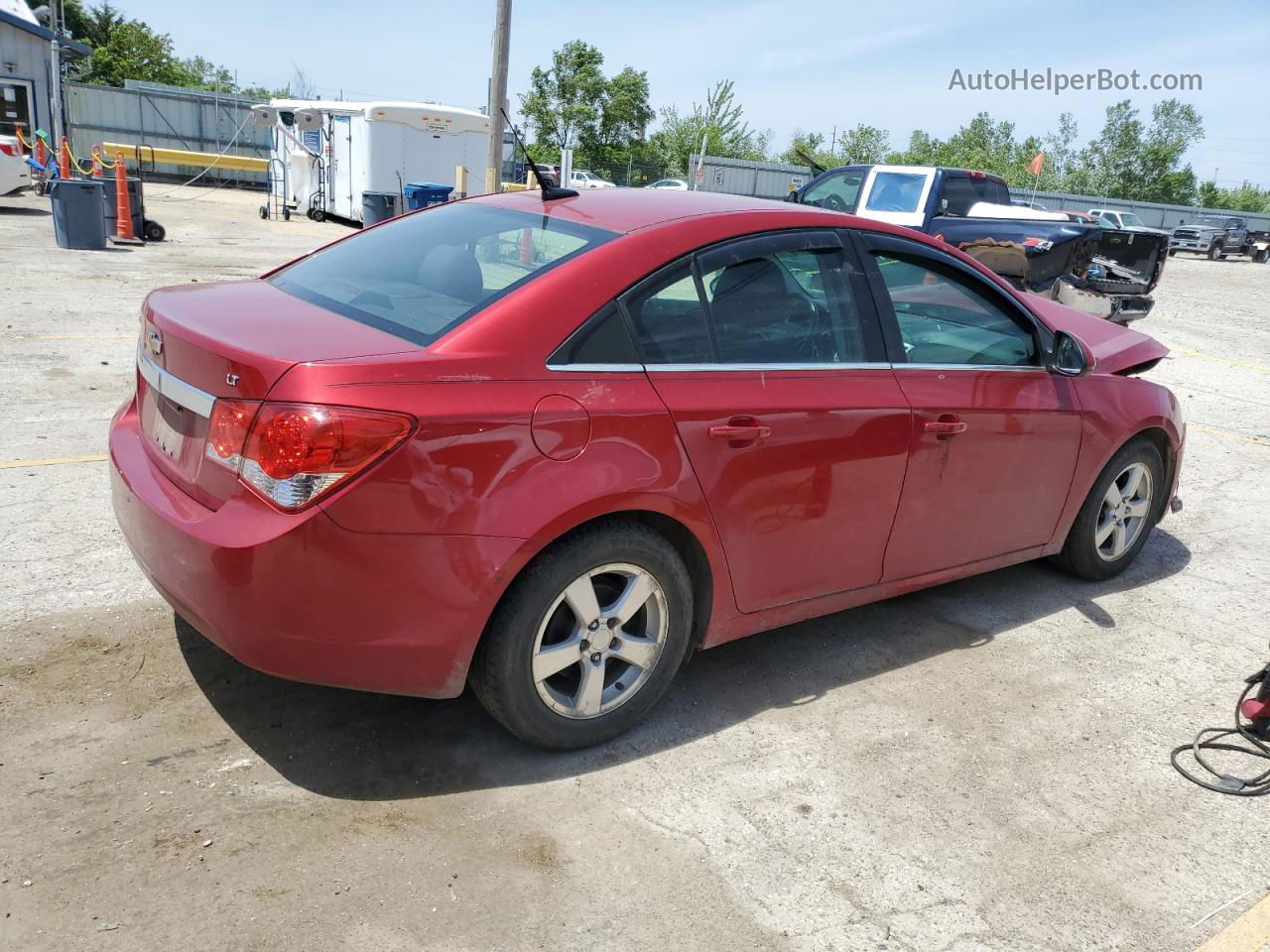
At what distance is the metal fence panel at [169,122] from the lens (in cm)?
3453

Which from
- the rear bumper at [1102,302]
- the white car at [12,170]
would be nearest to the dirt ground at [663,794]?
the rear bumper at [1102,302]

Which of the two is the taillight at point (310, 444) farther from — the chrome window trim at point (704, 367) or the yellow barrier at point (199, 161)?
the yellow barrier at point (199, 161)

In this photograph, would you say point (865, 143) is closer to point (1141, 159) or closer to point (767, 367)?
point (1141, 159)

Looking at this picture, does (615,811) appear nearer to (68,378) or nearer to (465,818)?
(465,818)

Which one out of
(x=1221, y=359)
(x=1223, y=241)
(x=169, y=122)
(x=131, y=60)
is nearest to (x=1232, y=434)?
(x=1221, y=359)

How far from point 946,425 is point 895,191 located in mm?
10410

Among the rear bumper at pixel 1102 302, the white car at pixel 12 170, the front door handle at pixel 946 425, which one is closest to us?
the front door handle at pixel 946 425

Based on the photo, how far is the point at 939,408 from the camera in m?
3.78

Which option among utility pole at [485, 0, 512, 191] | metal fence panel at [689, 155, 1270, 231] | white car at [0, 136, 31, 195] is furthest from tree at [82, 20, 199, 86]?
utility pole at [485, 0, 512, 191]

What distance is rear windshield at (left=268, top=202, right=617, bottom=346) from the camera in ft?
10.0

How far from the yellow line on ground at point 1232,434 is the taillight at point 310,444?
7.91 m

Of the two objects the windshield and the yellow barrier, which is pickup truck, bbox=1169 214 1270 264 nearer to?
the windshield

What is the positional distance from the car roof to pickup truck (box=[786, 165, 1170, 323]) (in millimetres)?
8094

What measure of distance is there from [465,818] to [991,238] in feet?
35.3
